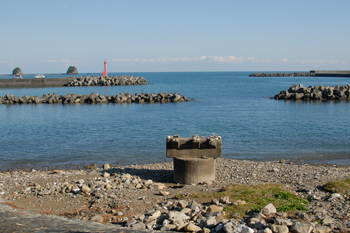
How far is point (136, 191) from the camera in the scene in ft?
31.1

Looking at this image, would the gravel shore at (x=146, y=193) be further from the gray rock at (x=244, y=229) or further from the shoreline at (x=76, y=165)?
the shoreline at (x=76, y=165)

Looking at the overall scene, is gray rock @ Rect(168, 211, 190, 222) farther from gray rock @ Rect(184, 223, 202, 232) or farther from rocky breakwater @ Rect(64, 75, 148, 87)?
rocky breakwater @ Rect(64, 75, 148, 87)

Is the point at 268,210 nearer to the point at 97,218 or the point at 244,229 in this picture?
the point at 244,229

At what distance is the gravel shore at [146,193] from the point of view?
7035 millimetres

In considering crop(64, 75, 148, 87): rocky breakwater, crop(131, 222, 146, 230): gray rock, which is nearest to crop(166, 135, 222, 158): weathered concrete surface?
crop(131, 222, 146, 230): gray rock

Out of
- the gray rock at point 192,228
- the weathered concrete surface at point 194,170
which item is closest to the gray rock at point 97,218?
the gray rock at point 192,228

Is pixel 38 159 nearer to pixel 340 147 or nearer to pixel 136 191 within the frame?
pixel 136 191

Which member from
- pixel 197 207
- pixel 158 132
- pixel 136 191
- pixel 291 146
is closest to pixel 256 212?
pixel 197 207

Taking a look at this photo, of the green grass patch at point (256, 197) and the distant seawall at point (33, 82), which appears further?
the distant seawall at point (33, 82)

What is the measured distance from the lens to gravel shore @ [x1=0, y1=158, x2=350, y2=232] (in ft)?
23.1

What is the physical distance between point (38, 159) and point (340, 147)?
51.9 ft

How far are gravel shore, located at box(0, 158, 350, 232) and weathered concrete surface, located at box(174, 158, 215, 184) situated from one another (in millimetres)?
306

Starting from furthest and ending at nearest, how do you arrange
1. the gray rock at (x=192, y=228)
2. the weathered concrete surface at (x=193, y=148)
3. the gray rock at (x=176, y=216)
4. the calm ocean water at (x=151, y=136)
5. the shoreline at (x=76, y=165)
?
the calm ocean water at (x=151, y=136) < the shoreline at (x=76, y=165) < the weathered concrete surface at (x=193, y=148) < the gray rock at (x=176, y=216) < the gray rock at (x=192, y=228)

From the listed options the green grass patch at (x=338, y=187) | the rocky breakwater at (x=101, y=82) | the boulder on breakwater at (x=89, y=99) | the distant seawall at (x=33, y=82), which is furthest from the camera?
the rocky breakwater at (x=101, y=82)
